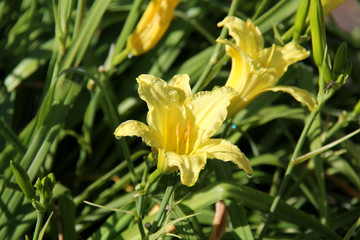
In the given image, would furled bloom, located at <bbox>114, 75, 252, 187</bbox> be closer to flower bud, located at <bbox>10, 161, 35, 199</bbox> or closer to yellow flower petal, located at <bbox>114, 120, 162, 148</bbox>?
yellow flower petal, located at <bbox>114, 120, 162, 148</bbox>

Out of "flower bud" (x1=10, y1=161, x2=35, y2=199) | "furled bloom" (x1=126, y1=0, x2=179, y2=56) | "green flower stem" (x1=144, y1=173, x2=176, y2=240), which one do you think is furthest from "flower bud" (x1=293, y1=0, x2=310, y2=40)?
"flower bud" (x1=10, y1=161, x2=35, y2=199)

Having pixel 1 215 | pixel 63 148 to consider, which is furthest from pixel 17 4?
pixel 1 215

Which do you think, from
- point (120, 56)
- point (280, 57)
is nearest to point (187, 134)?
point (280, 57)

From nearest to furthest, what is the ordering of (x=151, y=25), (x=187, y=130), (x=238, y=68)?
(x=187, y=130), (x=238, y=68), (x=151, y=25)

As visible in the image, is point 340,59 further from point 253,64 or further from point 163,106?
point 163,106

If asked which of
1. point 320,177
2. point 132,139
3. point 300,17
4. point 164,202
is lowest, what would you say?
point 320,177
